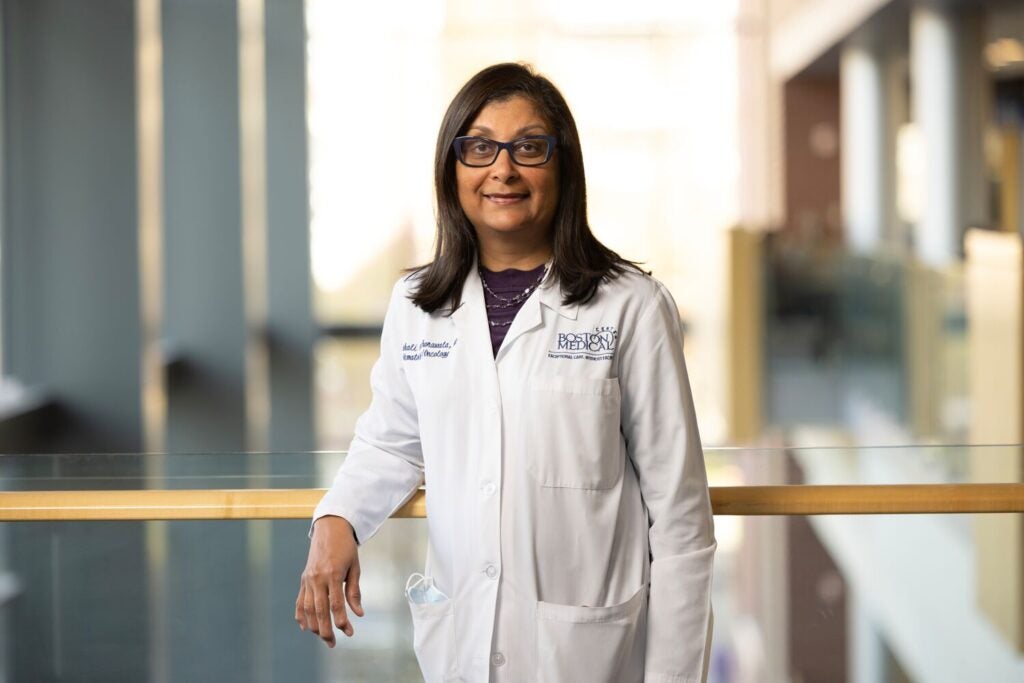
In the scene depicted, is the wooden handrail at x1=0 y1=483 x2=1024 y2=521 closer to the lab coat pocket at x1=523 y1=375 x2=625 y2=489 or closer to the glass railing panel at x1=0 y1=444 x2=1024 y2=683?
the glass railing panel at x1=0 y1=444 x2=1024 y2=683

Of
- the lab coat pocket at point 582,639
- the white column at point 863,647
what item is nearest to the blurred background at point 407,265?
the white column at point 863,647

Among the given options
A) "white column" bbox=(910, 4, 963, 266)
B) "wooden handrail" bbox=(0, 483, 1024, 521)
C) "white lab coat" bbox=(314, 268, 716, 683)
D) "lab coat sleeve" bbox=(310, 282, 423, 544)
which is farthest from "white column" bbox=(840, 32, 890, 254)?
"white lab coat" bbox=(314, 268, 716, 683)

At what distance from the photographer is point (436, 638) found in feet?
6.72

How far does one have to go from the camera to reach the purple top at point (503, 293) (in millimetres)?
2023

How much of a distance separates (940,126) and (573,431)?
11243 millimetres

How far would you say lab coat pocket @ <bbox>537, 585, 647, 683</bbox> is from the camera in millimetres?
1928

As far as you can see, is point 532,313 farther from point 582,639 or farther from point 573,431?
point 582,639

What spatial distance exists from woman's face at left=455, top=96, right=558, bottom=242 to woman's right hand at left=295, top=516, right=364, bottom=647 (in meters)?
0.54

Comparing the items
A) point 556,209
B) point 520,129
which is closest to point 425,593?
point 556,209

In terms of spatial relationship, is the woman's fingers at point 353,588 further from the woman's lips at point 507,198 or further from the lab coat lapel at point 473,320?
the woman's lips at point 507,198

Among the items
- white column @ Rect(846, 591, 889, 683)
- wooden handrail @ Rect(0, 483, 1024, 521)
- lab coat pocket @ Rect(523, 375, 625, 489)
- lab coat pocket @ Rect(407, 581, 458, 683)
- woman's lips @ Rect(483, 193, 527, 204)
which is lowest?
white column @ Rect(846, 591, 889, 683)

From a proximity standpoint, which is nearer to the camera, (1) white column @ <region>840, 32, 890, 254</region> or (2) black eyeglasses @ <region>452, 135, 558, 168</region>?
(2) black eyeglasses @ <region>452, 135, 558, 168</region>

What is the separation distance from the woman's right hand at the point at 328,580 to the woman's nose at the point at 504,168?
0.59m

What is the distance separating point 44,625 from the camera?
2.56m
